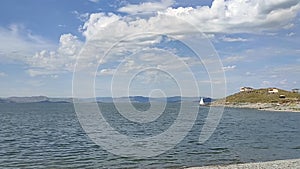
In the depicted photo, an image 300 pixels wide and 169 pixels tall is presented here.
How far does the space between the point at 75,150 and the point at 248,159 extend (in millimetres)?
20110

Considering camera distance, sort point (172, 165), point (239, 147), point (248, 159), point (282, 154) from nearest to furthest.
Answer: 1. point (172, 165)
2. point (248, 159)
3. point (282, 154)
4. point (239, 147)

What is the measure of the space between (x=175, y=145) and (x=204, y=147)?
4.12 metres

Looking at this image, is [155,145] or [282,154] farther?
[155,145]

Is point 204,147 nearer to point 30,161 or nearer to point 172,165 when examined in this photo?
point 172,165

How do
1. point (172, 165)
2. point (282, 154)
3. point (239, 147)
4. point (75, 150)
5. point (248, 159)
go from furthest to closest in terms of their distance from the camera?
1. point (239, 147)
2. point (75, 150)
3. point (282, 154)
4. point (248, 159)
5. point (172, 165)

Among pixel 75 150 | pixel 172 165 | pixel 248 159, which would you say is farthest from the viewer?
pixel 75 150

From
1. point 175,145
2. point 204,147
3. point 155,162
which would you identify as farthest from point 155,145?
point 155,162

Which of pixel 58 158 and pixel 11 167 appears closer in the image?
pixel 11 167

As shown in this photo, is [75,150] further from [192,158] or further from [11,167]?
[192,158]

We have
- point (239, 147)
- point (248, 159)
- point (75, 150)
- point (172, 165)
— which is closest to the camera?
point (172, 165)

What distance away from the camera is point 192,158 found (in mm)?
38562

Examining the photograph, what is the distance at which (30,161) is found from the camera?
3731cm

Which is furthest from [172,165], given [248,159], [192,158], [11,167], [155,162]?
[11,167]

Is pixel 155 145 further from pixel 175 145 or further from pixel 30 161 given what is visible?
pixel 30 161
